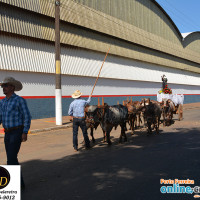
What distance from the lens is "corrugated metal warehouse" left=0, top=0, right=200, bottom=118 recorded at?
1675 cm

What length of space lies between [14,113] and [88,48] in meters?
18.3

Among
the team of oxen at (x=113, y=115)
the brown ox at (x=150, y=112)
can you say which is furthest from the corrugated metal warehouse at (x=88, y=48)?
the brown ox at (x=150, y=112)

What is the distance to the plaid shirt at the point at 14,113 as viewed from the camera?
468 centimetres

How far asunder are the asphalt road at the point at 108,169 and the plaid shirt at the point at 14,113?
4.54ft

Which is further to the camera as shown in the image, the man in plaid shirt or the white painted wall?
the white painted wall

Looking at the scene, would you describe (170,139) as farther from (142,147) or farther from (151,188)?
(151,188)

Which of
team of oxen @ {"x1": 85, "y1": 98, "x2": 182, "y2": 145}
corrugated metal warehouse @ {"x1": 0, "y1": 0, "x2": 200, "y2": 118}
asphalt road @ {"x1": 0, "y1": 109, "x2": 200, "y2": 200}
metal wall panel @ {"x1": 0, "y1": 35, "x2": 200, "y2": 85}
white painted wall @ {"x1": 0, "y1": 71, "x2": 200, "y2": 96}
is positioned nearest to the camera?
asphalt road @ {"x1": 0, "y1": 109, "x2": 200, "y2": 200}

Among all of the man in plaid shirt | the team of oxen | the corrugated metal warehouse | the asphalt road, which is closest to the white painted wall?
the corrugated metal warehouse

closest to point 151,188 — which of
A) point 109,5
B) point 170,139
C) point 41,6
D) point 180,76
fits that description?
point 170,139

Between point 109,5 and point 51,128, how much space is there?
57.1ft

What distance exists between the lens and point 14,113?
471cm

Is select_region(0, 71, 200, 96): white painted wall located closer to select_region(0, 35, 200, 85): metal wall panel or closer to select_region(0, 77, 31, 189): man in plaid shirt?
select_region(0, 35, 200, 85): metal wall panel

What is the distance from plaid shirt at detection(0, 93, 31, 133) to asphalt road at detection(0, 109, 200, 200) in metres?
1.39

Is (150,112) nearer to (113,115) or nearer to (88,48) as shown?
(113,115)
